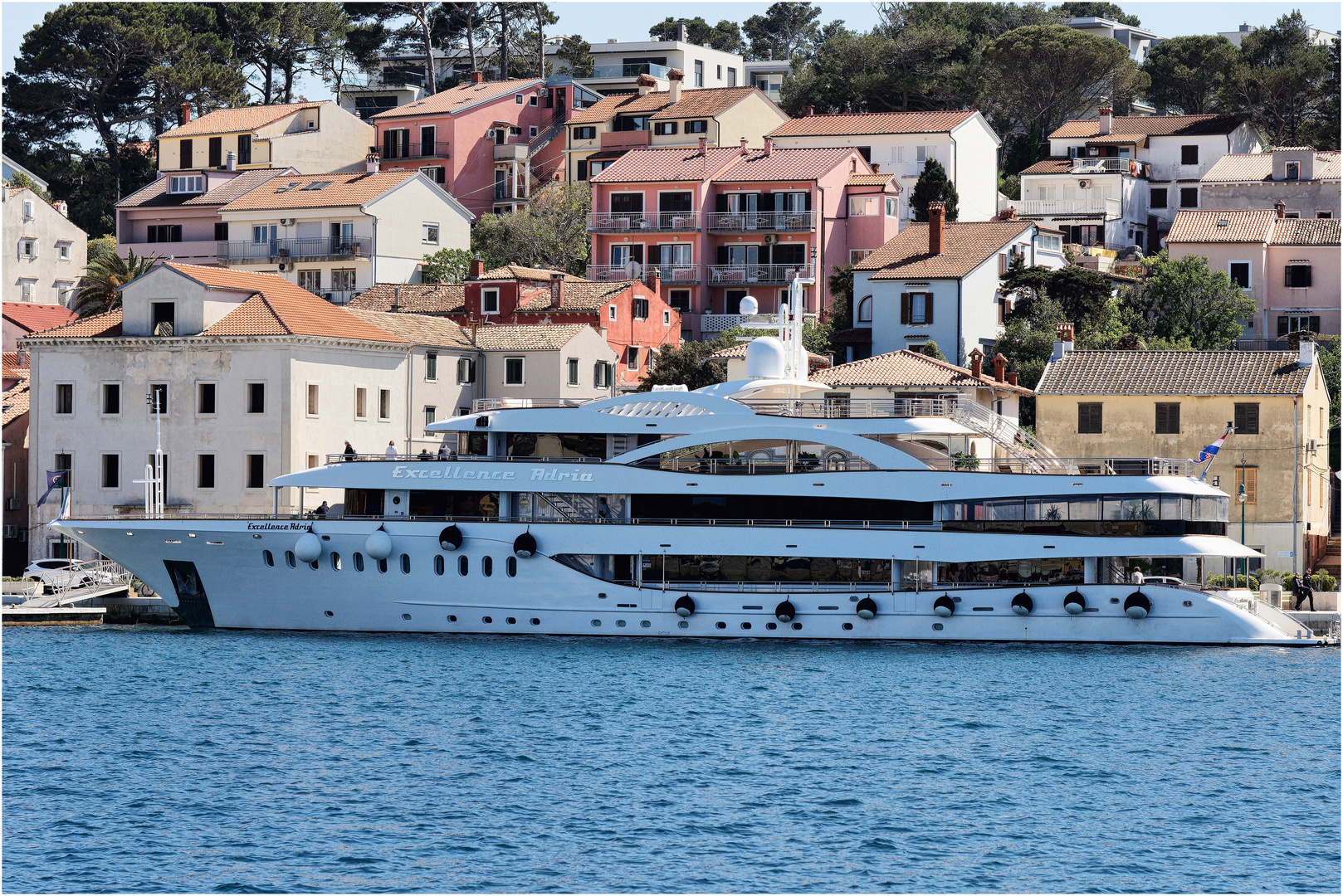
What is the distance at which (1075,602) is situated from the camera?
40656mm

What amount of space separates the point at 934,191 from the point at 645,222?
11.7 m

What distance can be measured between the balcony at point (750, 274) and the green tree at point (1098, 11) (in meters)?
54.2

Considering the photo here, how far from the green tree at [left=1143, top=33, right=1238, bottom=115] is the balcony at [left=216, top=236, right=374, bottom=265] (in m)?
46.2

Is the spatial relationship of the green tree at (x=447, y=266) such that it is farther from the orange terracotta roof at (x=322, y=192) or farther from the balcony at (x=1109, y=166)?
the balcony at (x=1109, y=166)

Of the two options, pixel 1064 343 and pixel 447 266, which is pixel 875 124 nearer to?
pixel 447 266

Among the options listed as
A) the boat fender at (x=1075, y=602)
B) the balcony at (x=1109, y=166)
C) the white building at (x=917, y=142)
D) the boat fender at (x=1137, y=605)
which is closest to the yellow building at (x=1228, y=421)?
the boat fender at (x=1137, y=605)

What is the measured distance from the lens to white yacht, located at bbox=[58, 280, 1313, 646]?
40781 millimetres

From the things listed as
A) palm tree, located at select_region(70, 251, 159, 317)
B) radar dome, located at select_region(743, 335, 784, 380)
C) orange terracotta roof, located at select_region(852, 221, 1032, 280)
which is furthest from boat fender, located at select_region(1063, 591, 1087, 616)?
palm tree, located at select_region(70, 251, 159, 317)

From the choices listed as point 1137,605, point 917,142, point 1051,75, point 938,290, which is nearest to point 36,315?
point 938,290

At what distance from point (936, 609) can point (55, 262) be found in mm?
53343

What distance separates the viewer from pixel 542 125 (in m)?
91.9

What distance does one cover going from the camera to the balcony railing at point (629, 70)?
328 ft

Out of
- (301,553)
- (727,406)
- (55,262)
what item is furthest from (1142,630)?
(55,262)

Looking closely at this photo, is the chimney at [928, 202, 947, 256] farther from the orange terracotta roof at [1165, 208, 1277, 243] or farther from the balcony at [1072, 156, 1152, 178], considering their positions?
the balcony at [1072, 156, 1152, 178]
